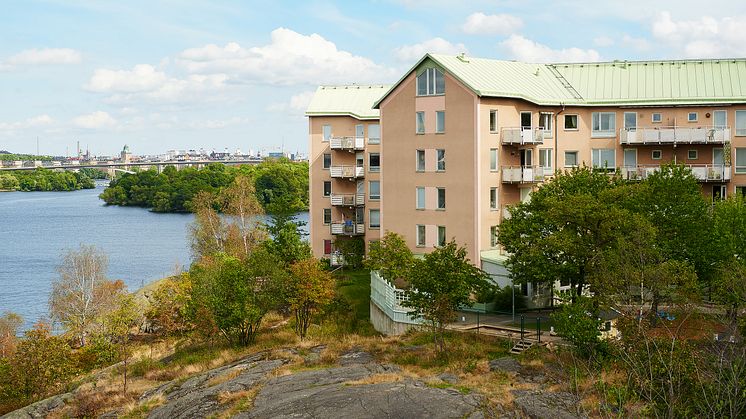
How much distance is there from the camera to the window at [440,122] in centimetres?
5425

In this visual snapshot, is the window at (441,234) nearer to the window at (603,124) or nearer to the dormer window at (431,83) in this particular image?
the dormer window at (431,83)

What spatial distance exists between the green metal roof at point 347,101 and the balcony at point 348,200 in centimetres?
692

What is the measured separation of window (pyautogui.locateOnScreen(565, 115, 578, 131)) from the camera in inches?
2299

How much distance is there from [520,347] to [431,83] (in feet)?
73.8

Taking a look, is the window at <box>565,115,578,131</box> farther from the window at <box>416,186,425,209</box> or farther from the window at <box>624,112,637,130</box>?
the window at <box>416,186,425,209</box>

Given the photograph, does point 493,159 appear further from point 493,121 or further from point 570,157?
point 570,157

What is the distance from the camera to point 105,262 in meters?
78.2

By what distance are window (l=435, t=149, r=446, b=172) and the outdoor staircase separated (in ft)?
60.9

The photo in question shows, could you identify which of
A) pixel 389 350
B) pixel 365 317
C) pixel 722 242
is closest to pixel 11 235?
pixel 365 317

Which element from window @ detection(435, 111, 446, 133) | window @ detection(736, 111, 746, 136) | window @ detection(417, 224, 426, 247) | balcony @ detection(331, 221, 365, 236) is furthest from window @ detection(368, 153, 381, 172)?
window @ detection(736, 111, 746, 136)

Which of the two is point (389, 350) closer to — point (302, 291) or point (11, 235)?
point (302, 291)

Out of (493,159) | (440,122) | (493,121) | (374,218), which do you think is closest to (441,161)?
A: (440,122)

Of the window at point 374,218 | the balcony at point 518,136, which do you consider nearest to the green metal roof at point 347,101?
the window at point 374,218

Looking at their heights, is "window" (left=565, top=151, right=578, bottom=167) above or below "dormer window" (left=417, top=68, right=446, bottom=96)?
below
